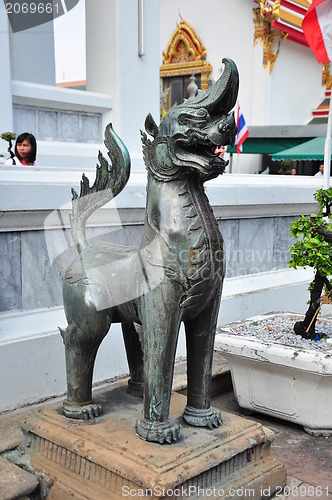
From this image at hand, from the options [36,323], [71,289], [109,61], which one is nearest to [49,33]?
[109,61]

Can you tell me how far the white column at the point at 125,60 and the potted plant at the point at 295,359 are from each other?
7.62 ft

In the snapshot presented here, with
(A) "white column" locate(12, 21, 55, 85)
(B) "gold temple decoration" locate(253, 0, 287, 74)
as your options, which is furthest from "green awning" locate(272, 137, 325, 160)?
(A) "white column" locate(12, 21, 55, 85)

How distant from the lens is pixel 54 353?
3.06 m

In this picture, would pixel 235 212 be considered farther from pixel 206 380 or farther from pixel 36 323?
pixel 206 380

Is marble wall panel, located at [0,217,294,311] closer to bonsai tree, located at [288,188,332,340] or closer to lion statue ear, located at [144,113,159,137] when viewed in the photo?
bonsai tree, located at [288,188,332,340]

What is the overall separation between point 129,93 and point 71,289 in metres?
3.54

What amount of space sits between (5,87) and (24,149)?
72cm

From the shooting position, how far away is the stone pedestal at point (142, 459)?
6.21 ft

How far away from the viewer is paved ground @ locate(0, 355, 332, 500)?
2.34m

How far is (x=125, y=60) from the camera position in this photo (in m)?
5.23

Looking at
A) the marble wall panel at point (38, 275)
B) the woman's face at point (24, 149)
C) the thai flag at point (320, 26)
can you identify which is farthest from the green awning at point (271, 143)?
the marble wall panel at point (38, 275)

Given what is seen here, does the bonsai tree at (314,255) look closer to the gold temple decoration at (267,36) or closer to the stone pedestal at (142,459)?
the stone pedestal at (142,459)

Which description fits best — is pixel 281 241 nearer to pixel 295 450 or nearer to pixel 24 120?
pixel 295 450

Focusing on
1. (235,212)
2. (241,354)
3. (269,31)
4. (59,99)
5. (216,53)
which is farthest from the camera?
(216,53)
